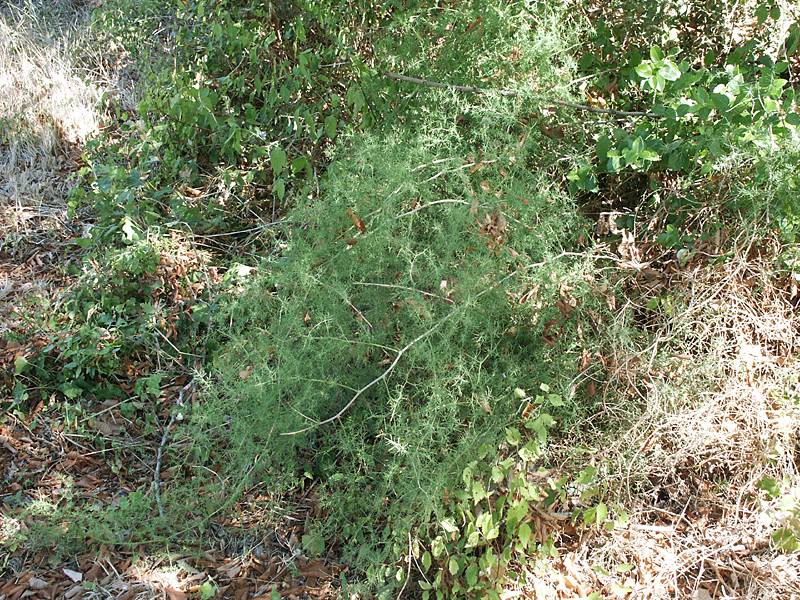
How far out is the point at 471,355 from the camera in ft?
9.02

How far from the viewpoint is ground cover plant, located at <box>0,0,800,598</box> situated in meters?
2.63

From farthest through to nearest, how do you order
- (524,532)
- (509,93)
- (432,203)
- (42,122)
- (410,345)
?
1. (42,122)
2. (509,93)
3. (432,203)
4. (410,345)
5. (524,532)

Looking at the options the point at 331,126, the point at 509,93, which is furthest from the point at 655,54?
the point at 331,126

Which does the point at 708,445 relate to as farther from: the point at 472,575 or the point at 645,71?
the point at 645,71

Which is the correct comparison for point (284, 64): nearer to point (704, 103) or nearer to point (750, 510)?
point (704, 103)

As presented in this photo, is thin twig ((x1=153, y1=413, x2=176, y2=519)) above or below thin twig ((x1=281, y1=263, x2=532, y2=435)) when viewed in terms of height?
below

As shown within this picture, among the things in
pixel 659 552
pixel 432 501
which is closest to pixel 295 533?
pixel 432 501

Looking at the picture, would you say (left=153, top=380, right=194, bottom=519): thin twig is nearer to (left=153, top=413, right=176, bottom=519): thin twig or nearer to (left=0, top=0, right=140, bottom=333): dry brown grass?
(left=153, top=413, right=176, bottom=519): thin twig

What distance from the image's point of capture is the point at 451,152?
3.12 meters

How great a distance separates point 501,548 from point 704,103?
5.31 ft

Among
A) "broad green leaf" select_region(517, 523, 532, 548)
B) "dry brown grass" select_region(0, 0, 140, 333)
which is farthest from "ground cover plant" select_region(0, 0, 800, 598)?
"dry brown grass" select_region(0, 0, 140, 333)

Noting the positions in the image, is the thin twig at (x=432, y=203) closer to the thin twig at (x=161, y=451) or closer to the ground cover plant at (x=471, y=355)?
the ground cover plant at (x=471, y=355)

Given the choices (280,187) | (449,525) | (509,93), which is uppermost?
(509,93)

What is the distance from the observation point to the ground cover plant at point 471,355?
2627 mm
